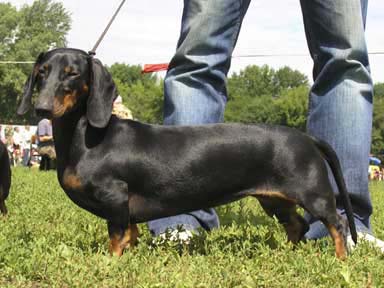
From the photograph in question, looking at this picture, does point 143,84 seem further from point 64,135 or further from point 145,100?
point 64,135

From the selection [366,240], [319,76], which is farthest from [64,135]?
[366,240]

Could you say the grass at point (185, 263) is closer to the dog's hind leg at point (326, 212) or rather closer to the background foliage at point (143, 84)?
the dog's hind leg at point (326, 212)

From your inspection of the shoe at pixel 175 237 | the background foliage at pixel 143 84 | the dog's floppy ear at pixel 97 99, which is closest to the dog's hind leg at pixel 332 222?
the shoe at pixel 175 237

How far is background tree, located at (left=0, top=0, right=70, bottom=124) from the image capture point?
178 feet

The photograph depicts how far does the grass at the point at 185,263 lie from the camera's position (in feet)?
8.68

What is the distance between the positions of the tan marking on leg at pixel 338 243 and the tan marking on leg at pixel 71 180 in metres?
1.34

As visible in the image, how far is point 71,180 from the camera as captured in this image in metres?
3.14

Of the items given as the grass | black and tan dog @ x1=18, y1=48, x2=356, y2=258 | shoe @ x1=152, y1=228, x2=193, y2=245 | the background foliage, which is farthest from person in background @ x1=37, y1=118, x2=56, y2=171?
the background foliage

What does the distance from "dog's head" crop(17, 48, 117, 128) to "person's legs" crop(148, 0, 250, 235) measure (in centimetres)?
81

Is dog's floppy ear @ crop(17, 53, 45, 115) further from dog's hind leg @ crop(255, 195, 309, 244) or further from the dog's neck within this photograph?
dog's hind leg @ crop(255, 195, 309, 244)

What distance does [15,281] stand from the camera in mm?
2693

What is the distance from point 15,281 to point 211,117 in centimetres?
182

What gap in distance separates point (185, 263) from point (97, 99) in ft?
3.09

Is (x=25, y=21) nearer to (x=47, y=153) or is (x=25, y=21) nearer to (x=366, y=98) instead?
(x=47, y=153)
